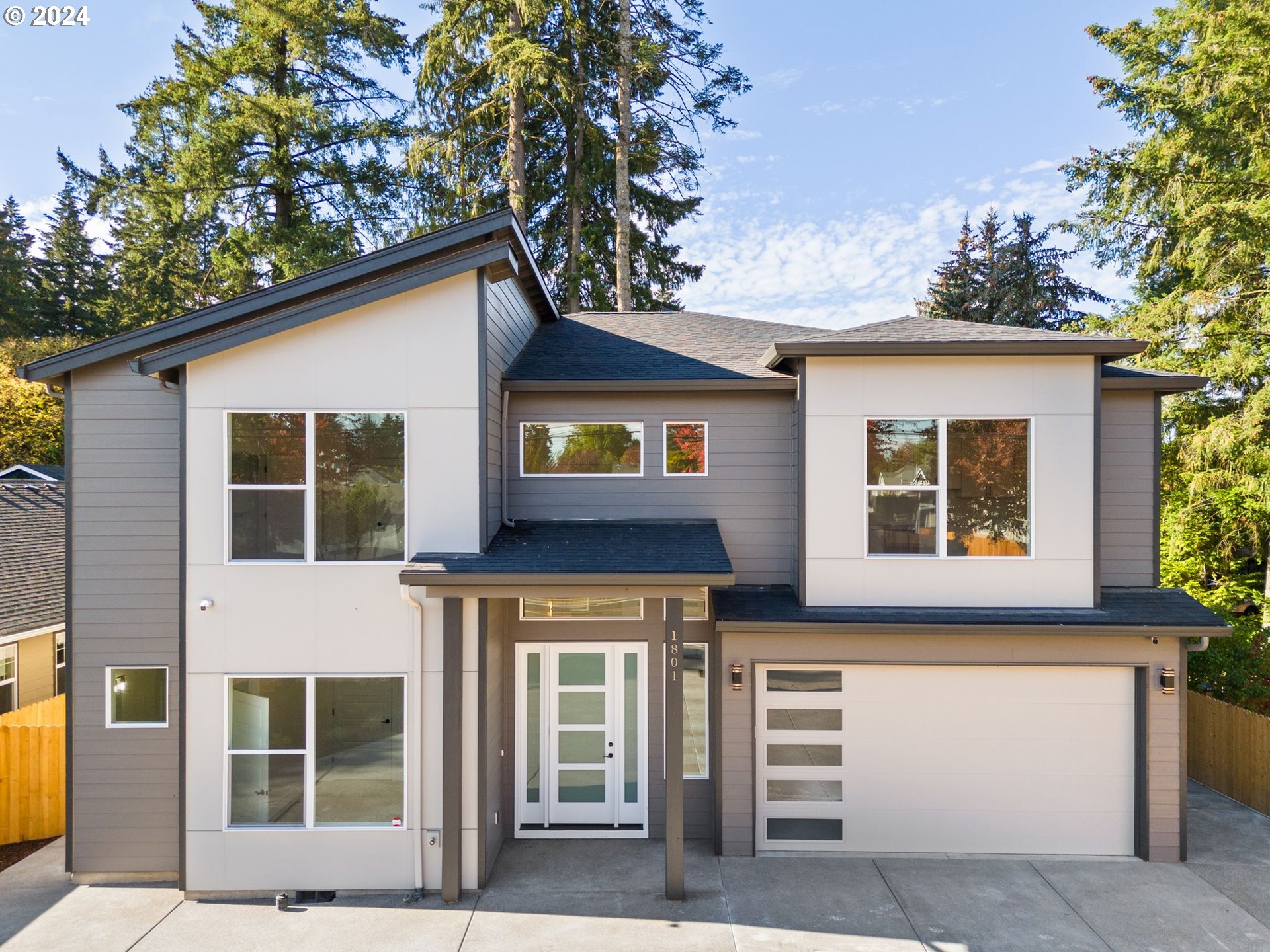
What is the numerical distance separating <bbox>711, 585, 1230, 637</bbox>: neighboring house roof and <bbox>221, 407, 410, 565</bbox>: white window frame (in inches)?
131

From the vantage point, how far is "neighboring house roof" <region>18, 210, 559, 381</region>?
609cm

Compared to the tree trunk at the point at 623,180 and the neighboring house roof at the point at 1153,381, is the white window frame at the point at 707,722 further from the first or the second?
the tree trunk at the point at 623,180

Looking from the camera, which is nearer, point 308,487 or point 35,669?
point 308,487

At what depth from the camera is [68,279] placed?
29.8 metres

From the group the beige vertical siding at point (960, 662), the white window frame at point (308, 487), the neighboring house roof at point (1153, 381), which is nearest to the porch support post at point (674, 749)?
the beige vertical siding at point (960, 662)

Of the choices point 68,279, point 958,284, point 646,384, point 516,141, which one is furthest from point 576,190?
point 68,279

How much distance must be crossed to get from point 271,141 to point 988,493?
57.3ft

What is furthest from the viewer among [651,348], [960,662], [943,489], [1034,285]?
[1034,285]

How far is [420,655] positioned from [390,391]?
2.50m

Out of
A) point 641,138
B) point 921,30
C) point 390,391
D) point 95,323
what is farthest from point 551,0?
point 95,323

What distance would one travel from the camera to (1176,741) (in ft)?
21.6

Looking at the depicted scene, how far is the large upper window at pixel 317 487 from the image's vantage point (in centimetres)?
625

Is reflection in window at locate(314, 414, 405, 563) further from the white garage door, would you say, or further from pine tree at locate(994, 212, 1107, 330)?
pine tree at locate(994, 212, 1107, 330)

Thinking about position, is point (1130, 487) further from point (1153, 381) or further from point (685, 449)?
point (685, 449)
